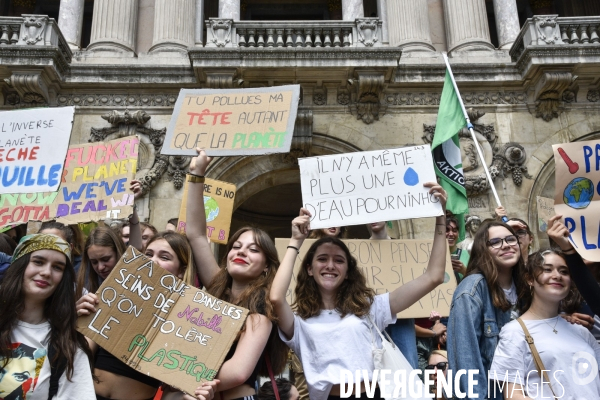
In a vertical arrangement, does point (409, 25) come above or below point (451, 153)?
above

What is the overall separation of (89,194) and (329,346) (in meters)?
3.85

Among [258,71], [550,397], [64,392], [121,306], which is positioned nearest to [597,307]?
[550,397]

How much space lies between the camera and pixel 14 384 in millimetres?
2834

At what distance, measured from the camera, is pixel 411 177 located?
431 centimetres

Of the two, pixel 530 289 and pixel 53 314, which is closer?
pixel 53 314

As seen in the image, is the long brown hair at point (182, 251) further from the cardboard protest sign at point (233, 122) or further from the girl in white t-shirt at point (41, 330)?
the cardboard protest sign at point (233, 122)

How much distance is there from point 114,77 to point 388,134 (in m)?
5.64

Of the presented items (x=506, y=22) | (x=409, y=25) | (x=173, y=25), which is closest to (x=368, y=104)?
(x=409, y=25)

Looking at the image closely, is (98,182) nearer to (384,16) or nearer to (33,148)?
(33,148)

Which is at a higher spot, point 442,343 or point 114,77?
point 114,77

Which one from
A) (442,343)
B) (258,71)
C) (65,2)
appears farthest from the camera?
(65,2)

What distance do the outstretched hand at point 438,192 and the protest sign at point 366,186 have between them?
0.05 m

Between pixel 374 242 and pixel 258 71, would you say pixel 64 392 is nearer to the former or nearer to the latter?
pixel 374 242

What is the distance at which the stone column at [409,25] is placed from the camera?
480 inches
